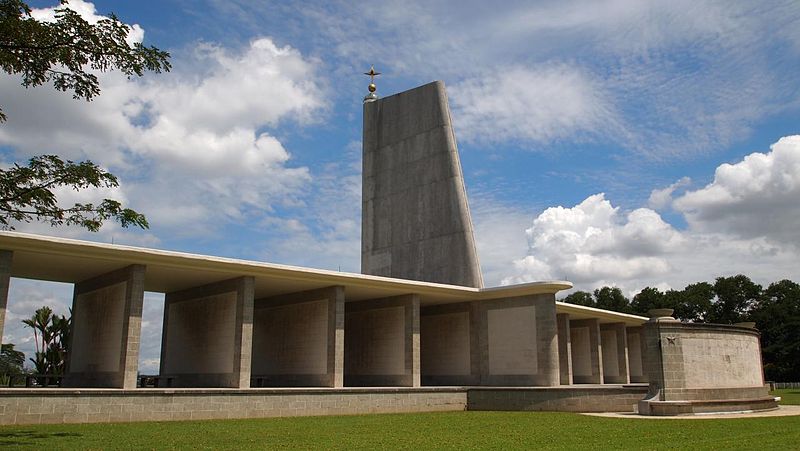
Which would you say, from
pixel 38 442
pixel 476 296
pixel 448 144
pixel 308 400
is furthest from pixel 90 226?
pixel 448 144

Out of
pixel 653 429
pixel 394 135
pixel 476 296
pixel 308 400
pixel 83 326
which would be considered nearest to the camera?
pixel 653 429

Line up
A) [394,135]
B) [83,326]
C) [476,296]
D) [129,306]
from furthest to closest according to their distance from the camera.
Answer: [394,135] → [476,296] → [83,326] → [129,306]

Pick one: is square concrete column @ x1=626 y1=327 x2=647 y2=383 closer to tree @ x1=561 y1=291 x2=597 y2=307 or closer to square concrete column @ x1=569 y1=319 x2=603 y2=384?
square concrete column @ x1=569 y1=319 x2=603 y2=384

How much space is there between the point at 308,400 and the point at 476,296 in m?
9.55

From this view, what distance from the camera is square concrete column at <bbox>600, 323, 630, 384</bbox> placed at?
142 ft

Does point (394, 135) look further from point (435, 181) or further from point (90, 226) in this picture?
point (90, 226)

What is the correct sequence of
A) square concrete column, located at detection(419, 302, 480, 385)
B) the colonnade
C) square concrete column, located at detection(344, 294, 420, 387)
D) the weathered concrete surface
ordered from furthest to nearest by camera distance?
square concrete column, located at detection(419, 302, 480, 385)
square concrete column, located at detection(344, 294, 420, 387)
the colonnade
the weathered concrete surface

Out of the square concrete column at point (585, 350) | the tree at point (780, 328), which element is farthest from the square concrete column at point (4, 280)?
Result: the tree at point (780, 328)

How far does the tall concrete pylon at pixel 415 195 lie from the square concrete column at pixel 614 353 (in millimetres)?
18718

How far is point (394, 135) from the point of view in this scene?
3359cm

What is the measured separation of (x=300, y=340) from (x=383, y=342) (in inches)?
151

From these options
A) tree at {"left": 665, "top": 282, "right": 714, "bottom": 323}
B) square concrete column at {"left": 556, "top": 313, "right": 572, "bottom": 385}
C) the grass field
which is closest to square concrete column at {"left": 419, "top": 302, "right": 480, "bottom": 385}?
square concrete column at {"left": 556, "top": 313, "right": 572, "bottom": 385}

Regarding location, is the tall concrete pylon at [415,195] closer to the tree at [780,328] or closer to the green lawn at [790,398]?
the green lawn at [790,398]

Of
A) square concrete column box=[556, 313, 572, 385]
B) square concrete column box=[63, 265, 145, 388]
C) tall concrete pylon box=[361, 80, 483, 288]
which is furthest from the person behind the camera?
tall concrete pylon box=[361, 80, 483, 288]
